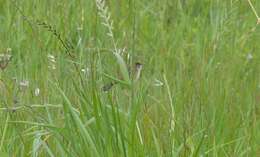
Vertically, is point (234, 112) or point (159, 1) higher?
point (159, 1)

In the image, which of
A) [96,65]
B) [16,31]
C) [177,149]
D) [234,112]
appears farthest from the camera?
[16,31]

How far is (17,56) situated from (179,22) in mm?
1071

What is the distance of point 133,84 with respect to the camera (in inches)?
94.2

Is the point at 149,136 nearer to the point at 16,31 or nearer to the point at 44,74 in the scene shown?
the point at 44,74

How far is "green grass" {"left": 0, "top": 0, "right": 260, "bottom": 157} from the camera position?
92.9 inches

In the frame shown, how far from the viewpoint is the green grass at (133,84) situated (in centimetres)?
236

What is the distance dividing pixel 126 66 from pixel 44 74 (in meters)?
0.99

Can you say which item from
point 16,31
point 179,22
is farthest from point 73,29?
point 179,22

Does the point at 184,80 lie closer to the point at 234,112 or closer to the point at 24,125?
the point at 234,112

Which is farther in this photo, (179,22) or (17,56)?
(179,22)

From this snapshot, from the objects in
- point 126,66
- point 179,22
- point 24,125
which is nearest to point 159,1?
point 179,22

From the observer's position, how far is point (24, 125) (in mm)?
2846

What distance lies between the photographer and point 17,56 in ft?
12.9

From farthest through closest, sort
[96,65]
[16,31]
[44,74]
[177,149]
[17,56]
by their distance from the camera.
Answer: [16,31], [17,56], [44,74], [96,65], [177,149]
